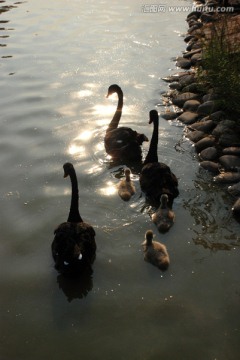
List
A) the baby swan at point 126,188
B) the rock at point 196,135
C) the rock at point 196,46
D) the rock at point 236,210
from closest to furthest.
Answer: the rock at point 236,210, the baby swan at point 126,188, the rock at point 196,135, the rock at point 196,46

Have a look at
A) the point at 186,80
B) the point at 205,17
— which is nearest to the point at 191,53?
the point at 186,80

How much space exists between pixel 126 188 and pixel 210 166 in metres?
2.13

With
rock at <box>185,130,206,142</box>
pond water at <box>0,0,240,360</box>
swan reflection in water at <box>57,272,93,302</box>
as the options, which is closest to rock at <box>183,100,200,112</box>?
pond water at <box>0,0,240,360</box>

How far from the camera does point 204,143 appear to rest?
34.0ft

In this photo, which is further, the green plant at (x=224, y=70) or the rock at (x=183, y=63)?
the rock at (x=183, y=63)

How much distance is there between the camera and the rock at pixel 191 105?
12.2 m

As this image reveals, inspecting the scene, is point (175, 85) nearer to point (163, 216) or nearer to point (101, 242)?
point (163, 216)

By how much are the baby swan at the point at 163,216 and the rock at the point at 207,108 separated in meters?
4.38

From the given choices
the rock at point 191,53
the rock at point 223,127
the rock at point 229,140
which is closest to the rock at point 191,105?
the rock at point 223,127

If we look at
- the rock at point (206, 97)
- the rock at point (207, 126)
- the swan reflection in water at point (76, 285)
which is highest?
the rock at point (206, 97)

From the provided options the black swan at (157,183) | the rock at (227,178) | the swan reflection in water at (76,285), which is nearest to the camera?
the swan reflection in water at (76,285)

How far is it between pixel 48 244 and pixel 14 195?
6.12 feet

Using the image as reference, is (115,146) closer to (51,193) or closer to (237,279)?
(51,193)

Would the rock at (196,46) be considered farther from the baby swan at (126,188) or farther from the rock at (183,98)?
the baby swan at (126,188)
